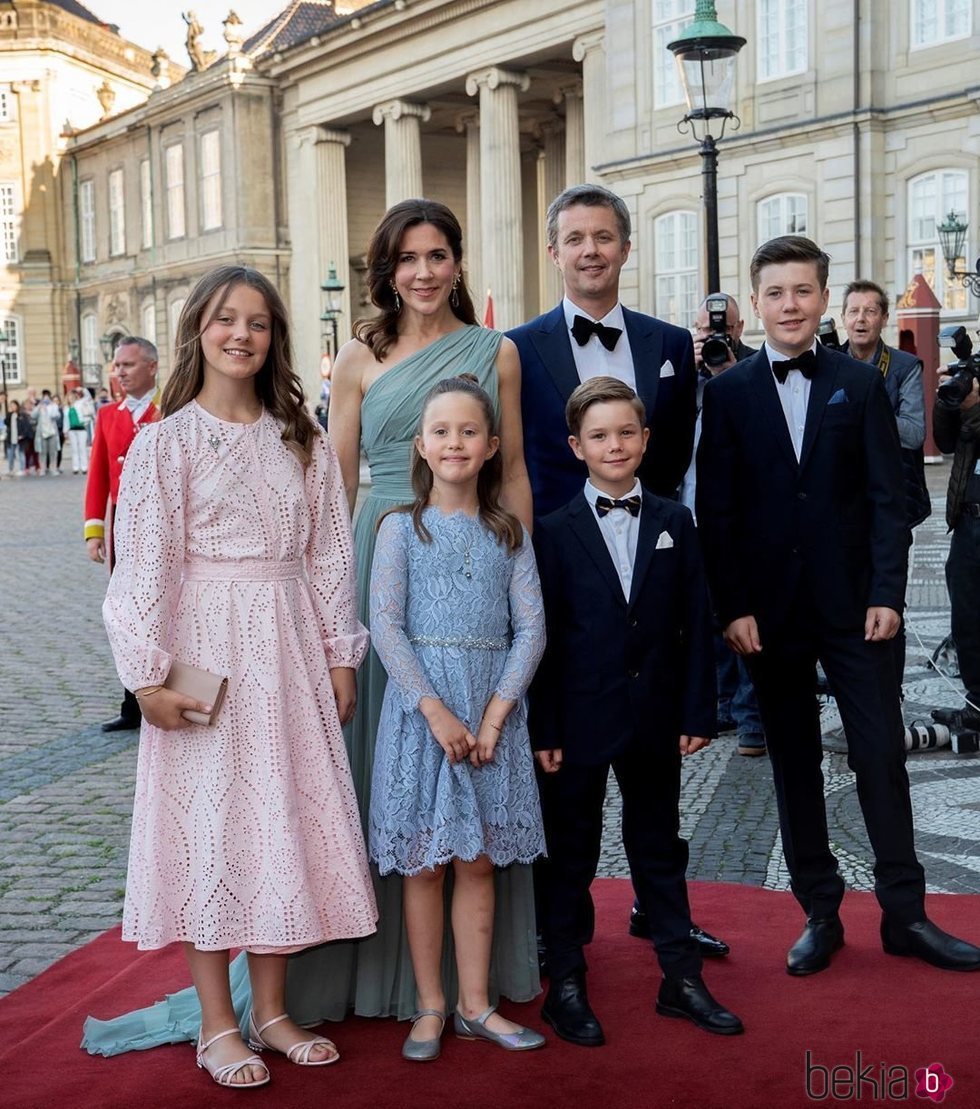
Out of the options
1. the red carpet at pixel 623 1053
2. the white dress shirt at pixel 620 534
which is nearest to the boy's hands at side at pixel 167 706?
the red carpet at pixel 623 1053

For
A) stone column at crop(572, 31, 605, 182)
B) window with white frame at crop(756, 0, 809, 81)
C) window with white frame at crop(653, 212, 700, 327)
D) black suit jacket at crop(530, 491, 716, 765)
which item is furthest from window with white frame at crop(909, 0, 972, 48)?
black suit jacket at crop(530, 491, 716, 765)

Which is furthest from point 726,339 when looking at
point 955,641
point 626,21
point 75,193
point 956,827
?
point 75,193

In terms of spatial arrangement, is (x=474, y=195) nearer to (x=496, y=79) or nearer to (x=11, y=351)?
(x=496, y=79)

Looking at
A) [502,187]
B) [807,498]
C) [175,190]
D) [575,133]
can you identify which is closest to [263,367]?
[807,498]

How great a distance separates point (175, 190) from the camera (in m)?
48.2

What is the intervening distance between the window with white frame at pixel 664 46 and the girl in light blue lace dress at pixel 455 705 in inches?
1040

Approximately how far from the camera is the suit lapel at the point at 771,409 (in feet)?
14.5

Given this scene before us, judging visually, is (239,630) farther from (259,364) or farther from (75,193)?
(75,193)

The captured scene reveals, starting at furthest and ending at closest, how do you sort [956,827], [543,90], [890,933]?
[543,90], [956,827], [890,933]

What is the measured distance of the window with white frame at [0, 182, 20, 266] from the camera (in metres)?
58.4

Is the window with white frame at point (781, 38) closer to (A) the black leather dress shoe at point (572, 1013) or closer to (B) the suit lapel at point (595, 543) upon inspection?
(B) the suit lapel at point (595, 543)

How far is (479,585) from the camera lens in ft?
12.9

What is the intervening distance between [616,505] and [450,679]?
0.67 metres

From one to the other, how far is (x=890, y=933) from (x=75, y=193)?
5664 cm
